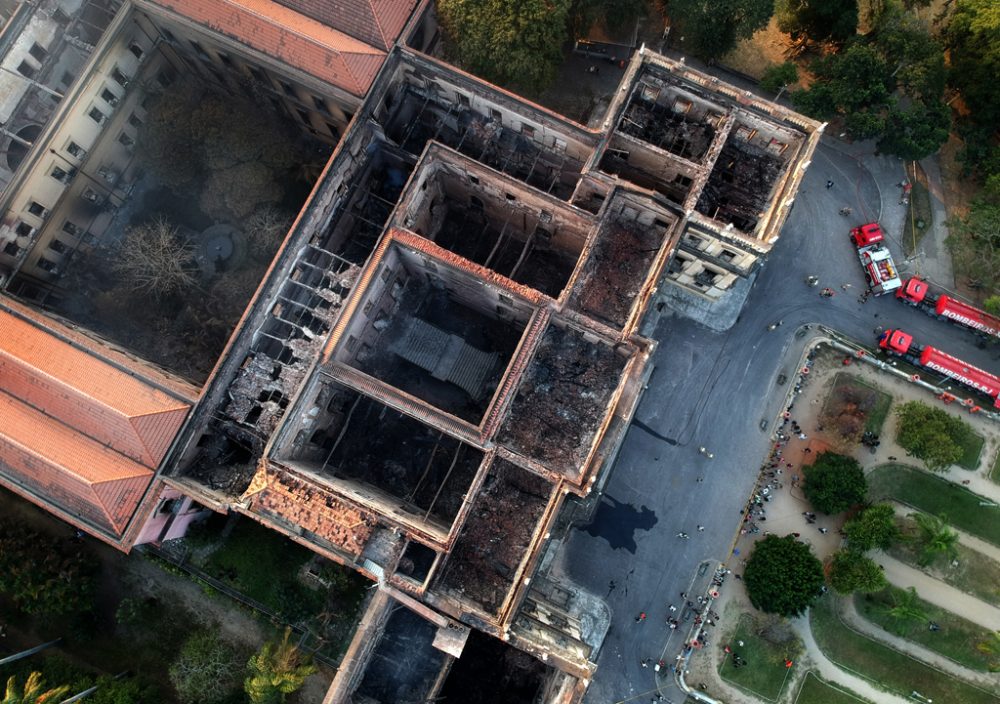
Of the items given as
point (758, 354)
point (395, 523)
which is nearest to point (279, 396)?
point (395, 523)

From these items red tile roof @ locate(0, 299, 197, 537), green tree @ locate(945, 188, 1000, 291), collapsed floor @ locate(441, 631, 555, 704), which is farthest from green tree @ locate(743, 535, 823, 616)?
red tile roof @ locate(0, 299, 197, 537)

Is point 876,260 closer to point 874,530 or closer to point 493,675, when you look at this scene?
point 874,530

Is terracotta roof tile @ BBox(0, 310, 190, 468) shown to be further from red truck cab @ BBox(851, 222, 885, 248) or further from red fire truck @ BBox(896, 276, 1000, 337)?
red fire truck @ BBox(896, 276, 1000, 337)

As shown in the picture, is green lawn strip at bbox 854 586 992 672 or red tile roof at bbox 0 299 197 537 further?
green lawn strip at bbox 854 586 992 672

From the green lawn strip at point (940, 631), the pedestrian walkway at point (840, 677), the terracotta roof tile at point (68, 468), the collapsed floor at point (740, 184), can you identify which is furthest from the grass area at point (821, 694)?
the terracotta roof tile at point (68, 468)

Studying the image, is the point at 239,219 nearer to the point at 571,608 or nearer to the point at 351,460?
the point at 351,460

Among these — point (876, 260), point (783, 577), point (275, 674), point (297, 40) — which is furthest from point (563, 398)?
point (876, 260)
